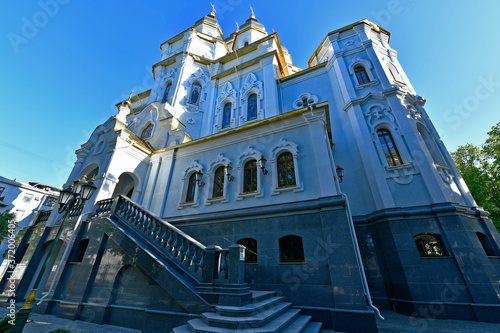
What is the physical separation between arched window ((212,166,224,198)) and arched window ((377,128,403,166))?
30.5 ft

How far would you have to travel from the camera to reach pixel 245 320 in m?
4.34

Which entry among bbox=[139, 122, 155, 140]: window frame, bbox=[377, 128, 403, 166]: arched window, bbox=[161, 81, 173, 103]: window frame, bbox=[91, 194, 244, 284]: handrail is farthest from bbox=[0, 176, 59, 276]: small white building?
bbox=[377, 128, 403, 166]: arched window

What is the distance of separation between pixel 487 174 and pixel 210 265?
25.1 m

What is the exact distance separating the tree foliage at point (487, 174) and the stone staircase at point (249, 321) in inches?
776

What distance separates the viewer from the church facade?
6.29 metres

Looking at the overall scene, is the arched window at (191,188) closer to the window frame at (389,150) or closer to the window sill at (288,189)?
the window sill at (288,189)

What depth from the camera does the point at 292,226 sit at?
317 inches

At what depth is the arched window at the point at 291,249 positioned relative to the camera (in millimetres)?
7730

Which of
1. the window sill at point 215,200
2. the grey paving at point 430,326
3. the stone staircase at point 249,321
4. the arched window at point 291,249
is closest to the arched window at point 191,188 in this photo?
the window sill at point 215,200

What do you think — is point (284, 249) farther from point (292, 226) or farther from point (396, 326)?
point (396, 326)

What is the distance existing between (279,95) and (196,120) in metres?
8.63

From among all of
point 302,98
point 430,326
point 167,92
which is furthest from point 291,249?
point 167,92

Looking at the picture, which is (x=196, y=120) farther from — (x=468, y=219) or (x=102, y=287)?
(x=468, y=219)

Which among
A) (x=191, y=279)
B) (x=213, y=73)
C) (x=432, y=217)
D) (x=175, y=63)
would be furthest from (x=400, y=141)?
(x=175, y=63)
